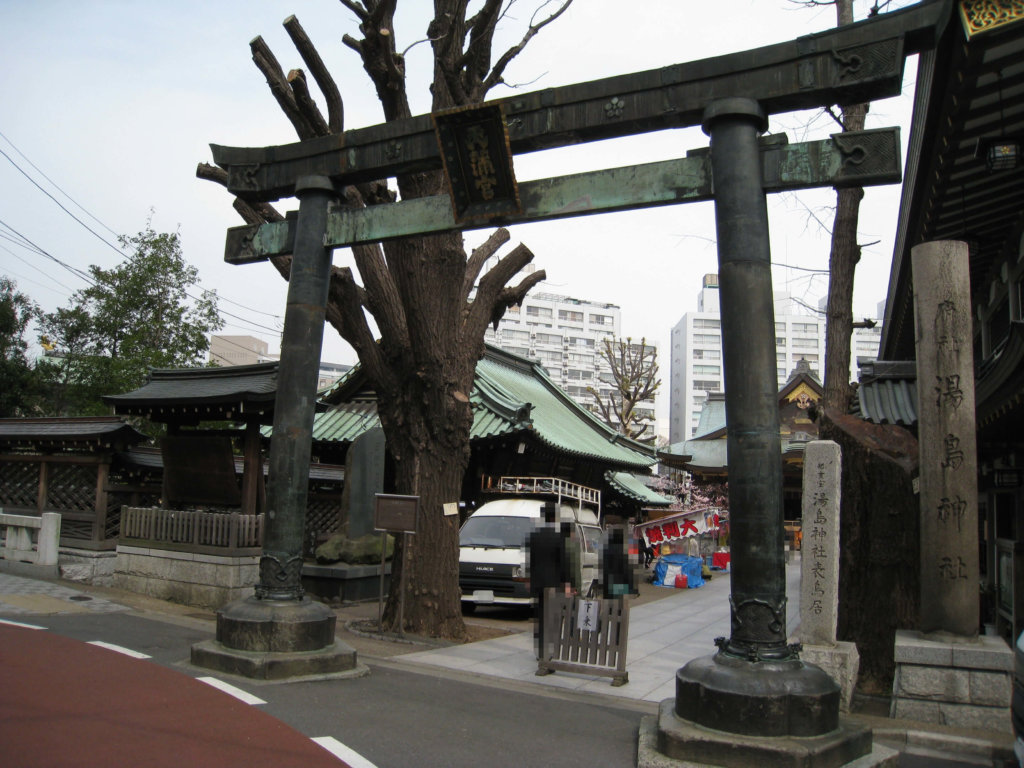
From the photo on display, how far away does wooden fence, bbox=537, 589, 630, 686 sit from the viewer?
793 cm

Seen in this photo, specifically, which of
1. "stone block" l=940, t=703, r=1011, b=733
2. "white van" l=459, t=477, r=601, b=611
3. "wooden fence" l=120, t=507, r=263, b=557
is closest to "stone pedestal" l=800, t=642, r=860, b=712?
"stone block" l=940, t=703, r=1011, b=733

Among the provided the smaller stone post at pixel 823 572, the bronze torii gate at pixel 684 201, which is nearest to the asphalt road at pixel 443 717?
the bronze torii gate at pixel 684 201

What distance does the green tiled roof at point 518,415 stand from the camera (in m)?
16.7

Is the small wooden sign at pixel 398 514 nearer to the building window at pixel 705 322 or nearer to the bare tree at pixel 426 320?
the bare tree at pixel 426 320

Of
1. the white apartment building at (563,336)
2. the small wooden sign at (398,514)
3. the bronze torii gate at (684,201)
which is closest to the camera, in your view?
the bronze torii gate at (684,201)

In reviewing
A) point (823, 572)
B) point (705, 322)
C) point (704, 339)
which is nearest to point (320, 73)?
point (823, 572)

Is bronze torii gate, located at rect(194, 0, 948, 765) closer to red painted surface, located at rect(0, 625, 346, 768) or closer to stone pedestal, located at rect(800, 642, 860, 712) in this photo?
red painted surface, located at rect(0, 625, 346, 768)

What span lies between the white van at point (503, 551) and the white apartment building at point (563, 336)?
73741 mm

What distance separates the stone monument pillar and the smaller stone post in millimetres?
546

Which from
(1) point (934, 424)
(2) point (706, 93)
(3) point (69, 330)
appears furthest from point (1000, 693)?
(3) point (69, 330)

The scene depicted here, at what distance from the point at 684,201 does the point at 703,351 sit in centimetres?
8583

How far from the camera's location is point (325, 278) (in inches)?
303

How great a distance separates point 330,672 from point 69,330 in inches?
867

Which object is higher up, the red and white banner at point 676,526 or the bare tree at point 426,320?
the bare tree at point 426,320
